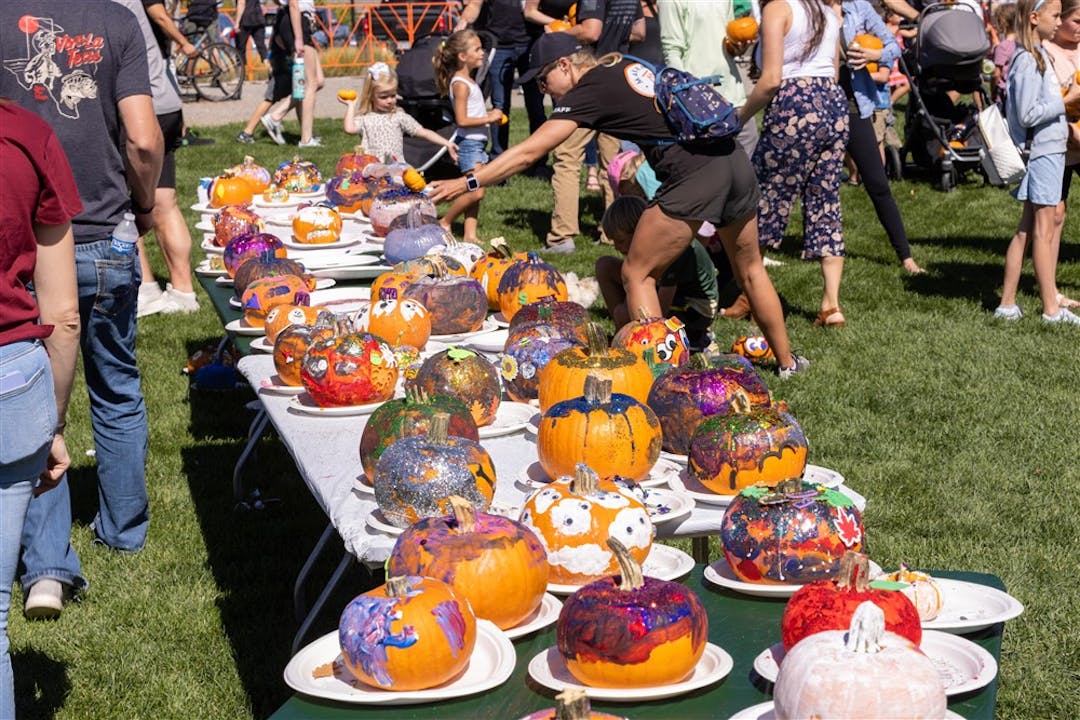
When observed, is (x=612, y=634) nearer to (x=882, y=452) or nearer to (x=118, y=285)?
(x=118, y=285)

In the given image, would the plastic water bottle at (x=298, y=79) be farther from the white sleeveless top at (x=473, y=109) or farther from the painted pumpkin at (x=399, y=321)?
Result: the painted pumpkin at (x=399, y=321)

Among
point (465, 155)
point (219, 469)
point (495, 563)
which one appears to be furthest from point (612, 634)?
point (465, 155)

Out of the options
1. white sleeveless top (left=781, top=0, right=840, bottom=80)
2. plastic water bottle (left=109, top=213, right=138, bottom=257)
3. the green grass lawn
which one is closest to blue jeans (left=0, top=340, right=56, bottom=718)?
the green grass lawn

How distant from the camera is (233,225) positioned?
6566 millimetres

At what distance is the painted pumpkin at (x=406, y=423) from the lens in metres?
3.56

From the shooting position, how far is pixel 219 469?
20.9 ft

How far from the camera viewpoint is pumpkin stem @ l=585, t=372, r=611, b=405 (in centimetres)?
360

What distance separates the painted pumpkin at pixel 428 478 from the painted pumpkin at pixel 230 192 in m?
4.61

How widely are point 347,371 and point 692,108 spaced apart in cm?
238

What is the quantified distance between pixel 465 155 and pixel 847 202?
3.56m

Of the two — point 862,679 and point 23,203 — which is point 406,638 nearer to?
point 862,679

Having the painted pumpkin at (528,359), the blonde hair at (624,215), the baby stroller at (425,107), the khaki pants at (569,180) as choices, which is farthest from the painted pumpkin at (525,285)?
the baby stroller at (425,107)

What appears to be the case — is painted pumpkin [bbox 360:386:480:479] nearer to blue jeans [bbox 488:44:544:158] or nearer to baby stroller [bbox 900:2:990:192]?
baby stroller [bbox 900:2:990:192]

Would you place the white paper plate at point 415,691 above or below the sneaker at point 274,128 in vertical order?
above
